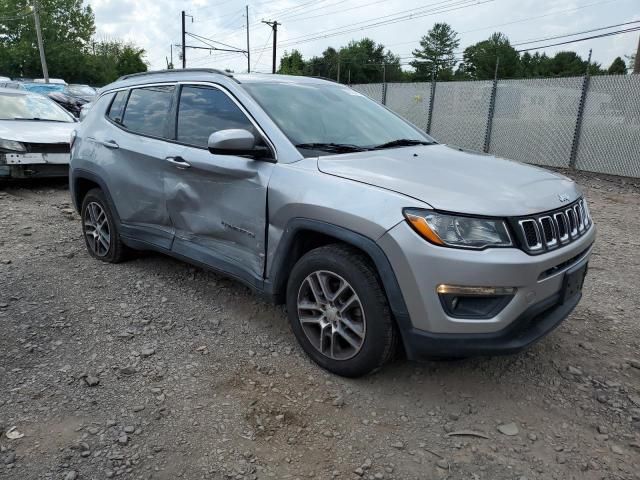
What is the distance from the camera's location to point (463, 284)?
2400 millimetres

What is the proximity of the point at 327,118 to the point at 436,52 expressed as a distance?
10034 centimetres

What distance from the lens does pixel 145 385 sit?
292cm

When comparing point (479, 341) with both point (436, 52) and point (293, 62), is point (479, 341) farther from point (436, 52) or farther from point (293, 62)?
point (436, 52)

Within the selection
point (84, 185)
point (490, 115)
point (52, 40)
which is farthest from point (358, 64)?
point (84, 185)

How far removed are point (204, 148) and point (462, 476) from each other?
100 inches

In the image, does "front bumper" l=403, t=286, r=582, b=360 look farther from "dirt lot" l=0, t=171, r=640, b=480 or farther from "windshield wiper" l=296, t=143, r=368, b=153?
"windshield wiper" l=296, t=143, r=368, b=153

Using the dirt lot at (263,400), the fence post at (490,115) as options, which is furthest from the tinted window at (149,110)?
the fence post at (490,115)

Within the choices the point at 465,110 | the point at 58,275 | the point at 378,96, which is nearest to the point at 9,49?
the point at 378,96

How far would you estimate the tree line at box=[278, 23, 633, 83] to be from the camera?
73.9 m

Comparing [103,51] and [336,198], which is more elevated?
[103,51]

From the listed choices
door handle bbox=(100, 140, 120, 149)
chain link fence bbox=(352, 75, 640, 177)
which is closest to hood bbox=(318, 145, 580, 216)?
door handle bbox=(100, 140, 120, 149)

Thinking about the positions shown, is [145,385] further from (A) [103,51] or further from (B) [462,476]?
(A) [103,51]

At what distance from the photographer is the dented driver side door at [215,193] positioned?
10.6 ft

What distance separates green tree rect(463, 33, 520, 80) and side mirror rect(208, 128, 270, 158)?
7564 centimetres
